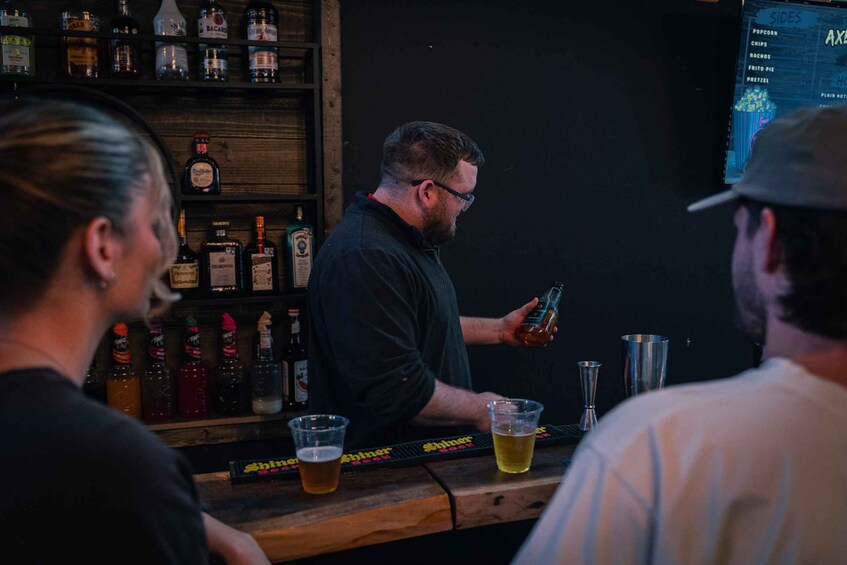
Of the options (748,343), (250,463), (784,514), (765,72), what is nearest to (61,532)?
(784,514)

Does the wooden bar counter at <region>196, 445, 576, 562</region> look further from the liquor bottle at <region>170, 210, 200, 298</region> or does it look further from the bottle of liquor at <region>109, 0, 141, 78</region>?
the bottle of liquor at <region>109, 0, 141, 78</region>

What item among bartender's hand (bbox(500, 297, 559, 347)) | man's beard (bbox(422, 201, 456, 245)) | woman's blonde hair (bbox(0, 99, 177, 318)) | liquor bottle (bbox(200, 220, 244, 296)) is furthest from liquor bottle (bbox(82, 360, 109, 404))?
woman's blonde hair (bbox(0, 99, 177, 318))

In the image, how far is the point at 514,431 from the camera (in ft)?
4.97

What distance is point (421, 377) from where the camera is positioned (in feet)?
6.25

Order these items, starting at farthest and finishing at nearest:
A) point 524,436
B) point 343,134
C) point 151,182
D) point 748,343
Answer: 1. point 748,343
2. point 343,134
3. point 524,436
4. point 151,182

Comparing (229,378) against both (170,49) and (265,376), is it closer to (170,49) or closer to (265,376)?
(265,376)

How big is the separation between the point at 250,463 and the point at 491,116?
1.93 m

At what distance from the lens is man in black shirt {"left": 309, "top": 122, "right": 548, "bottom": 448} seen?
191 cm

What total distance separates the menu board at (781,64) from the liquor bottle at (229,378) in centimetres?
212

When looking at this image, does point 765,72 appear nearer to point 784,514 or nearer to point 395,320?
point 395,320

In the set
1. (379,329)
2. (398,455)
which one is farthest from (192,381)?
(398,455)

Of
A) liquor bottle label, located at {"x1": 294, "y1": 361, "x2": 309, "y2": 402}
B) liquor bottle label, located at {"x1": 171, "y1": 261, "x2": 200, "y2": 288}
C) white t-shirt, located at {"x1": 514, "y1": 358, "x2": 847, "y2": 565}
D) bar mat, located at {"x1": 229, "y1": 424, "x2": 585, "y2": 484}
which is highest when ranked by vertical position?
white t-shirt, located at {"x1": 514, "y1": 358, "x2": 847, "y2": 565}

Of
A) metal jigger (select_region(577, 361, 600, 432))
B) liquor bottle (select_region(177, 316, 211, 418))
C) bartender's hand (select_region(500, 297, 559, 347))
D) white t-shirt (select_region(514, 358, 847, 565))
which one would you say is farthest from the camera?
liquor bottle (select_region(177, 316, 211, 418))

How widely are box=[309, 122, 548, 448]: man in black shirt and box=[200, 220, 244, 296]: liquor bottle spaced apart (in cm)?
64
